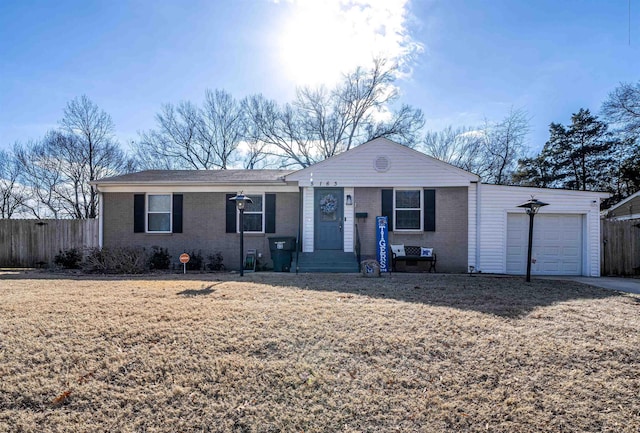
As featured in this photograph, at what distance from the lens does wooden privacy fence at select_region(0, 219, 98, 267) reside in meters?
12.5

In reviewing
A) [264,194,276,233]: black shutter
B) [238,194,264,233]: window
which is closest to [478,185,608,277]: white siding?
[264,194,276,233]: black shutter

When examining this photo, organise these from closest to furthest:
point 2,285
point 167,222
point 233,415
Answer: point 233,415, point 2,285, point 167,222

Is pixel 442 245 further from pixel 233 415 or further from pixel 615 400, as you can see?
pixel 233 415

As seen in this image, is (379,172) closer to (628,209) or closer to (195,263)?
(195,263)

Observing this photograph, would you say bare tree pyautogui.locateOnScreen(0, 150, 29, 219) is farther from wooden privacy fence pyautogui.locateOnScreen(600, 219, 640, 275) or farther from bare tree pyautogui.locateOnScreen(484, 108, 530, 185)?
bare tree pyautogui.locateOnScreen(484, 108, 530, 185)

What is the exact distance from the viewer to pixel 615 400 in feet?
9.75

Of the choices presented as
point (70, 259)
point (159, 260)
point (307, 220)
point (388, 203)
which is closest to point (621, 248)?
point (388, 203)

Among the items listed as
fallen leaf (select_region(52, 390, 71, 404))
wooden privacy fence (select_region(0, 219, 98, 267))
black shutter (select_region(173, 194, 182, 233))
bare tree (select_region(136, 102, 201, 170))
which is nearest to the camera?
fallen leaf (select_region(52, 390, 71, 404))

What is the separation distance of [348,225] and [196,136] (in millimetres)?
18855

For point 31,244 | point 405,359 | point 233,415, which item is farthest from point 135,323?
point 31,244

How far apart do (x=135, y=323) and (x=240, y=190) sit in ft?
24.9

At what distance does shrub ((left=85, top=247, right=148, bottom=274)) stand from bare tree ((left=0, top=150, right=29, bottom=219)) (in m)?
18.1

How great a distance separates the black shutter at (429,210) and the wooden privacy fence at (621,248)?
5.91 metres

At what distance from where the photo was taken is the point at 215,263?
1105 centimetres
